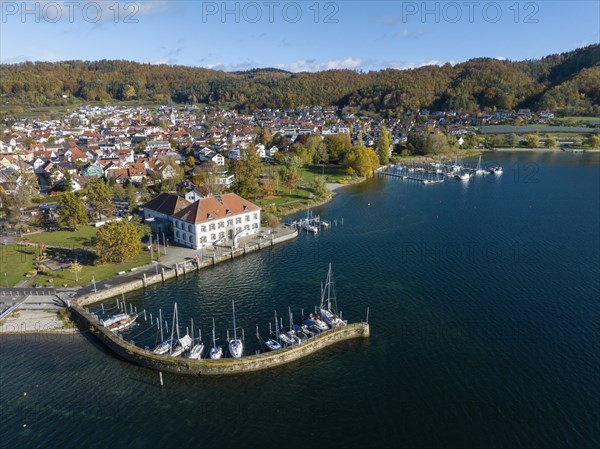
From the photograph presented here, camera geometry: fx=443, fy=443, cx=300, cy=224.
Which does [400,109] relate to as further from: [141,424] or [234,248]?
[141,424]

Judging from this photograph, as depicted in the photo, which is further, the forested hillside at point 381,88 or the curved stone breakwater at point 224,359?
the forested hillside at point 381,88

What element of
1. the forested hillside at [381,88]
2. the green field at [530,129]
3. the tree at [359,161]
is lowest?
the tree at [359,161]

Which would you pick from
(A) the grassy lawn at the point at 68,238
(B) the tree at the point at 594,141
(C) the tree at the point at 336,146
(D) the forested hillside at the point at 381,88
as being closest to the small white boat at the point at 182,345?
(A) the grassy lawn at the point at 68,238

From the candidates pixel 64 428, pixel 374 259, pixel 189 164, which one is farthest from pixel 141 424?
pixel 189 164

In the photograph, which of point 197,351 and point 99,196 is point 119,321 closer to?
point 197,351

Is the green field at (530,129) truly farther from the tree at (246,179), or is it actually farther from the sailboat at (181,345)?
the sailboat at (181,345)

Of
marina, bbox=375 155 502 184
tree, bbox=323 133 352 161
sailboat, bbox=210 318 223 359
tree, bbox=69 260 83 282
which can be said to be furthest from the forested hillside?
sailboat, bbox=210 318 223 359

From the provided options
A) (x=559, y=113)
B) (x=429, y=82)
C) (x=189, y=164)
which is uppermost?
(x=429, y=82)
